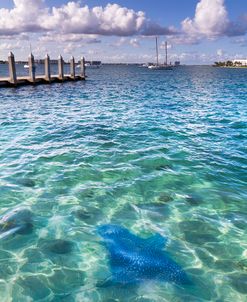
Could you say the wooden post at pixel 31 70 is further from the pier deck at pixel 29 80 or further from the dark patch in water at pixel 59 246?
the dark patch in water at pixel 59 246

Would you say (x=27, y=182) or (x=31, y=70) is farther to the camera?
(x=31, y=70)

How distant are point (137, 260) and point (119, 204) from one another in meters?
2.39

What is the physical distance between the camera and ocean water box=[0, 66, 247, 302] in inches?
204

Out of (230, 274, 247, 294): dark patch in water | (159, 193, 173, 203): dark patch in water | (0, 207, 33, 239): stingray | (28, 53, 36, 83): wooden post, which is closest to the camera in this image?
(230, 274, 247, 294): dark patch in water

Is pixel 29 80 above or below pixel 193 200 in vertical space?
above

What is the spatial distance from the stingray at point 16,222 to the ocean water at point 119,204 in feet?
0.27

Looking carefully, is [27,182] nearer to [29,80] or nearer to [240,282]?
[240,282]

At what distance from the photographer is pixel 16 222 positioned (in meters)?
6.97

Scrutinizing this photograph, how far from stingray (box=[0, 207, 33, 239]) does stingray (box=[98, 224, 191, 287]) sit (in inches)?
62.8

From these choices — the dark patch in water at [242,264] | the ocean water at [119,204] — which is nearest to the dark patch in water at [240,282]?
the ocean water at [119,204]

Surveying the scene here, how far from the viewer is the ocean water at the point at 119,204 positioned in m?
5.18

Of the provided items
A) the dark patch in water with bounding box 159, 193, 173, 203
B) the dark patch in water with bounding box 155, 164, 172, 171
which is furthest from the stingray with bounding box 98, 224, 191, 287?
the dark patch in water with bounding box 155, 164, 172, 171

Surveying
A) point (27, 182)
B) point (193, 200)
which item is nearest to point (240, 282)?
point (193, 200)

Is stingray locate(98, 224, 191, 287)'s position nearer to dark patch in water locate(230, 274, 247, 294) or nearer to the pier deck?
dark patch in water locate(230, 274, 247, 294)
